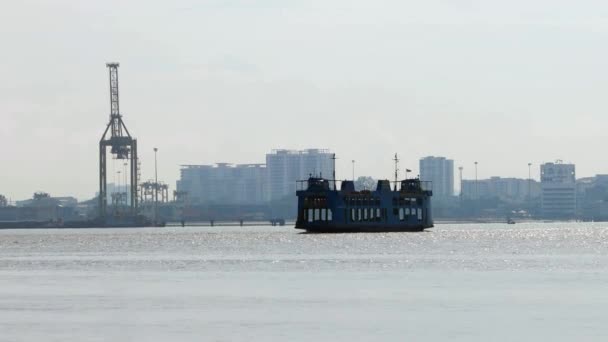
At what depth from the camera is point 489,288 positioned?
2933 inches

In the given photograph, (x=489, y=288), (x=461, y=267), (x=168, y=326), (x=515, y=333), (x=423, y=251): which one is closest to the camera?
(x=515, y=333)

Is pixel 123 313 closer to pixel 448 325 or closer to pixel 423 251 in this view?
pixel 448 325

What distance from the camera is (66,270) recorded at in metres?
101

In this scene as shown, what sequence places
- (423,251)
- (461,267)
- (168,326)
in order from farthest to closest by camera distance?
(423,251)
(461,267)
(168,326)

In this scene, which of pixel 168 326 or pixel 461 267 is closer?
pixel 168 326

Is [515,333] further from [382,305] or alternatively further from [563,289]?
[563,289]

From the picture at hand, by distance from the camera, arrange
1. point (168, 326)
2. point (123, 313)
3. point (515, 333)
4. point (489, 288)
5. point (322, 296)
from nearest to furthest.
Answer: point (515, 333) < point (168, 326) < point (123, 313) < point (322, 296) < point (489, 288)

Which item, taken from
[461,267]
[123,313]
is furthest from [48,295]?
[461,267]

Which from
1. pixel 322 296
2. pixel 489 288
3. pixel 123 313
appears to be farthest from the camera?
pixel 489 288

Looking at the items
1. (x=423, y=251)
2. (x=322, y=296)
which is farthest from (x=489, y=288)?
(x=423, y=251)

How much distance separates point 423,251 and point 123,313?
3015 inches

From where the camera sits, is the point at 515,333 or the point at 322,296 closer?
the point at 515,333

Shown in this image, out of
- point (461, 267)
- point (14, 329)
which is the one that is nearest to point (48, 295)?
point (14, 329)

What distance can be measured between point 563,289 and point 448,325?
19140 mm
